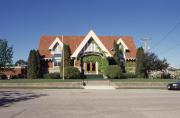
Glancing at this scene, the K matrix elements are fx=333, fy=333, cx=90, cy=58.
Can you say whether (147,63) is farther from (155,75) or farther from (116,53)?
(116,53)

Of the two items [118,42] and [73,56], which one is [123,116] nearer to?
[73,56]

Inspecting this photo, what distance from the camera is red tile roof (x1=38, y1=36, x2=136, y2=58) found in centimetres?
5453

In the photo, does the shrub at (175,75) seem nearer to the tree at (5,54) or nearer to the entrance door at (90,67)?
the entrance door at (90,67)

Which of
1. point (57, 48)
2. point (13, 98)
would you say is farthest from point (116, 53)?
point (13, 98)

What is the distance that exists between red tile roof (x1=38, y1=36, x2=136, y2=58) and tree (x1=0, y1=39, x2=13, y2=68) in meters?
5.92

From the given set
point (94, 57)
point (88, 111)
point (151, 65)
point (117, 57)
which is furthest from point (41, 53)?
point (88, 111)

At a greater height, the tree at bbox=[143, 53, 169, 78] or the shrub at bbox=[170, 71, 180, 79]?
the tree at bbox=[143, 53, 169, 78]

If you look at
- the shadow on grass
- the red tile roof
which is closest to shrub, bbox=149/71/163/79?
the red tile roof

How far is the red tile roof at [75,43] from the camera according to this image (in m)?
54.5

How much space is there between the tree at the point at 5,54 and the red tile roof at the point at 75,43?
Result: 19.4 feet

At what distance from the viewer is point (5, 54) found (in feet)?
189

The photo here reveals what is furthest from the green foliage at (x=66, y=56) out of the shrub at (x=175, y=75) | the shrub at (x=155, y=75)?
the shrub at (x=175, y=75)

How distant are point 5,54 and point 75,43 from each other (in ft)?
40.4

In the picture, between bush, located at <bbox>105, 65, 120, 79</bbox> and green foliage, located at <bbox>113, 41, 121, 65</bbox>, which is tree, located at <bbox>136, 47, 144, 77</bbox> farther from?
bush, located at <bbox>105, 65, 120, 79</bbox>
